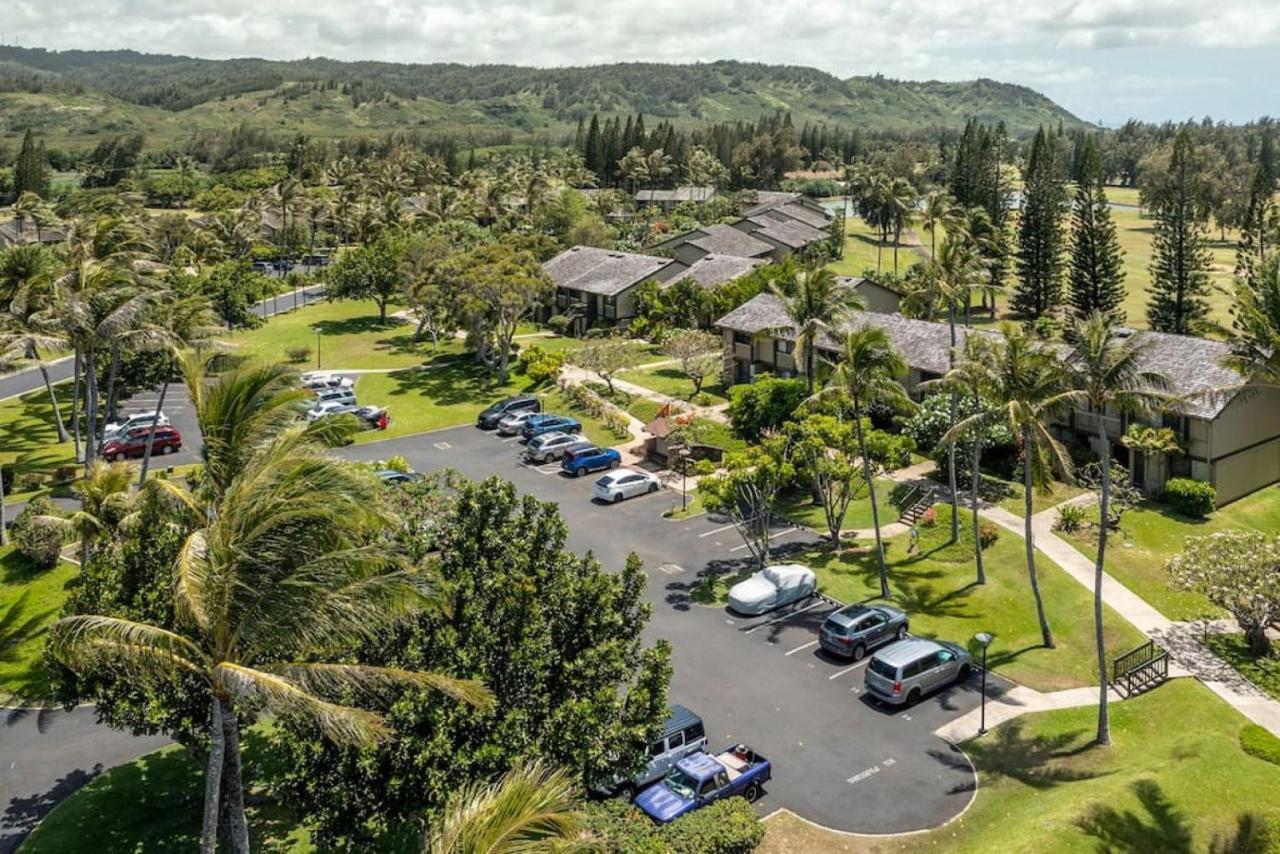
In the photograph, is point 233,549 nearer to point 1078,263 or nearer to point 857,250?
point 1078,263

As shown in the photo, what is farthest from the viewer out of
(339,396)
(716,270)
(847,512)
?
(716,270)

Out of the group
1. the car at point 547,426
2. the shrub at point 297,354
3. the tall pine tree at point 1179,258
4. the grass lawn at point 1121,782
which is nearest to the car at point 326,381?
the shrub at point 297,354

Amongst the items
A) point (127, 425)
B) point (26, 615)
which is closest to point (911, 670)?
point (26, 615)

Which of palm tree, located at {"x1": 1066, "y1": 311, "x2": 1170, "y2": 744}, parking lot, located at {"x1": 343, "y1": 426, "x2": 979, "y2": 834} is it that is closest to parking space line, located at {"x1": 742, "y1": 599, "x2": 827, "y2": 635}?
parking lot, located at {"x1": 343, "y1": 426, "x2": 979, "y2": 834}

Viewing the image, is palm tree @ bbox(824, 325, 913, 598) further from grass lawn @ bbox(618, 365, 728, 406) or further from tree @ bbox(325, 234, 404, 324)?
tree @ bbox(325, 234, 404, 324)

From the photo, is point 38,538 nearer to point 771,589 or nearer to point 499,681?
point 499,681

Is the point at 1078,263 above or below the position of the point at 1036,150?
below

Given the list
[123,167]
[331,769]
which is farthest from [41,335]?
[123,167]
